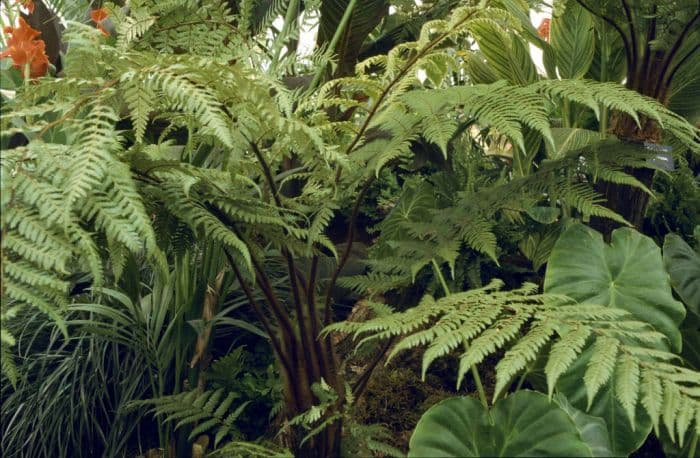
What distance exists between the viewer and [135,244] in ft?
2.25

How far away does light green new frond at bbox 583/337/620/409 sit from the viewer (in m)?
0.73

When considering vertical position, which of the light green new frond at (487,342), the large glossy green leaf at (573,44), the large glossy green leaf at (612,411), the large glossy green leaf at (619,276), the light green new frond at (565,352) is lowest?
the large glossy green leaf at (612,411)

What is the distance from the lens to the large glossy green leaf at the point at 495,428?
81 centimetres

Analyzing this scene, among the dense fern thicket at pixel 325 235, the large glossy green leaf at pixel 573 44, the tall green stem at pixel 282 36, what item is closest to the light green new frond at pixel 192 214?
the dense fern thicket at pixel 325 235

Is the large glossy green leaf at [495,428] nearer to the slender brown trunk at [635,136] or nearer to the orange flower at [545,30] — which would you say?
the slender brown trunk at [635,136]

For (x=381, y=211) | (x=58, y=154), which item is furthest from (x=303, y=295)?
(x=381, y=211)

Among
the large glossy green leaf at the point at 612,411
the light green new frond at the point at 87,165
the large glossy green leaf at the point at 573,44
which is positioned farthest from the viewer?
the large glossy green leaf at the point at 573,44

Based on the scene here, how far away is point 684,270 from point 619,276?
25 centimetres

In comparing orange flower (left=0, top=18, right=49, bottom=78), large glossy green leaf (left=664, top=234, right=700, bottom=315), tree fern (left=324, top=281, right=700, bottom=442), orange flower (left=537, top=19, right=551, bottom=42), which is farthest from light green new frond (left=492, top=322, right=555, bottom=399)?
orange flower (left=537, top=19, right=551, bottom=42)

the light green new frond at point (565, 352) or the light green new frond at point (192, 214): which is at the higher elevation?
the light green new frond at point (192, 214)

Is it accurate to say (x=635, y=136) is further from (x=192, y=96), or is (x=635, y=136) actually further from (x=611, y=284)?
(x=192, y=96)

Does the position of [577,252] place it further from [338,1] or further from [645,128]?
[338,1]

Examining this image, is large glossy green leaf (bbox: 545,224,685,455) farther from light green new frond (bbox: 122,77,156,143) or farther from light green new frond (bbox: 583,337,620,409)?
light green new frond (bbox: 122,77,156,143)

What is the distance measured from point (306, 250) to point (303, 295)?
127 mm
